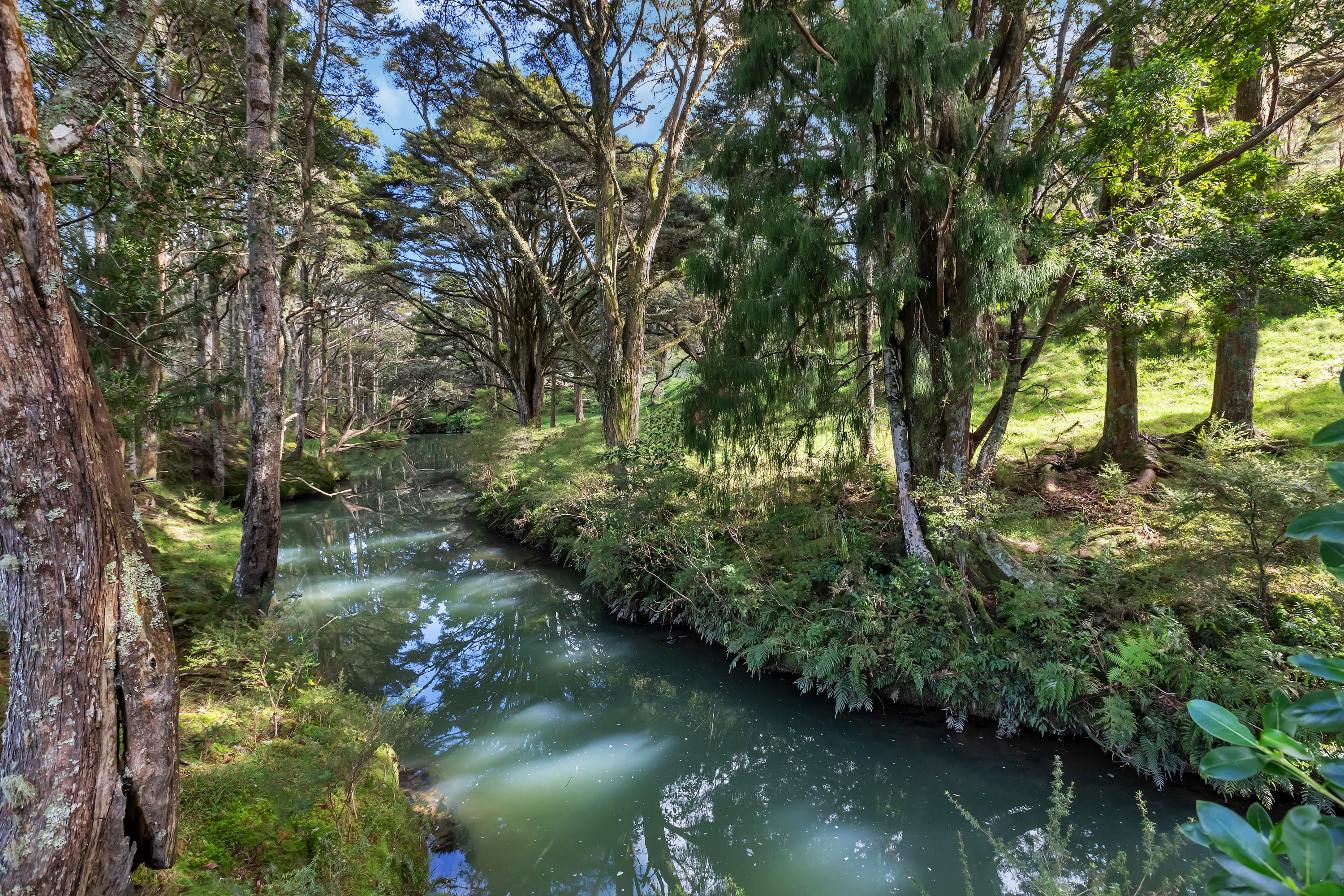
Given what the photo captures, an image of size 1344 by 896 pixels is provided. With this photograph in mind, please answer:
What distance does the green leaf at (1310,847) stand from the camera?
0.57m

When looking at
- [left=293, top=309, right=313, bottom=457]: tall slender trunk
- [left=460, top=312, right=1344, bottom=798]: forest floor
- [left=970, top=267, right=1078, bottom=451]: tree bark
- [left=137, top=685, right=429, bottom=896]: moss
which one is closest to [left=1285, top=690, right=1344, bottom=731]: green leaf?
[left=137, top=685, right=429, bottom=896]: moss

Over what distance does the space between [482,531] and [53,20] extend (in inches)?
404

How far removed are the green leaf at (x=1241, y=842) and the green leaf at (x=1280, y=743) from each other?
0.31ft

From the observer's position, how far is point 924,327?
5.37m

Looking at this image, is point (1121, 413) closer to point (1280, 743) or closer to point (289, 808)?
point (1280, 743)

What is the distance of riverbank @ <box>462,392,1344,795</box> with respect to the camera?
4.20m

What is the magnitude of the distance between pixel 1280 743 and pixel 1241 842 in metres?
0.12

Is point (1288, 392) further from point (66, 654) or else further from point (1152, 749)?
point (66, 654)

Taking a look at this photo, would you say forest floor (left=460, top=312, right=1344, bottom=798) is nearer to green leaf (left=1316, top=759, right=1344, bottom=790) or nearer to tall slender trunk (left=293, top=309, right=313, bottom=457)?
green leaf (left=1316, top=759, right=1344, bottom=790)

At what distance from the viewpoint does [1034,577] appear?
5086mm

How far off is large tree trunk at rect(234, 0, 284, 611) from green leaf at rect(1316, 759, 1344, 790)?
248 inches

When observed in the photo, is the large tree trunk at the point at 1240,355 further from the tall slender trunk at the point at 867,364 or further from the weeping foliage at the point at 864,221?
the tall slender trunk at the point at 867,364

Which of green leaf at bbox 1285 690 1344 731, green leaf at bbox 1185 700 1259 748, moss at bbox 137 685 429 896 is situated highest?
green leaf at bbox 1285 690 1344 731

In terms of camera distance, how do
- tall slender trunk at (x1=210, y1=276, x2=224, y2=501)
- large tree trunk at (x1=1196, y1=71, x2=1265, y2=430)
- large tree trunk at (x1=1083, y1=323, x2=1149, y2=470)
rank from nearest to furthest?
large tree trunk at (x1=1196, y1=71, x2=1265, y2=430) < large tree trunk at (x1=1083, y1=323, x2=1149, y2=470) < tall slender trunk at (x1=210, y1=276, x2=224, y2=501)
